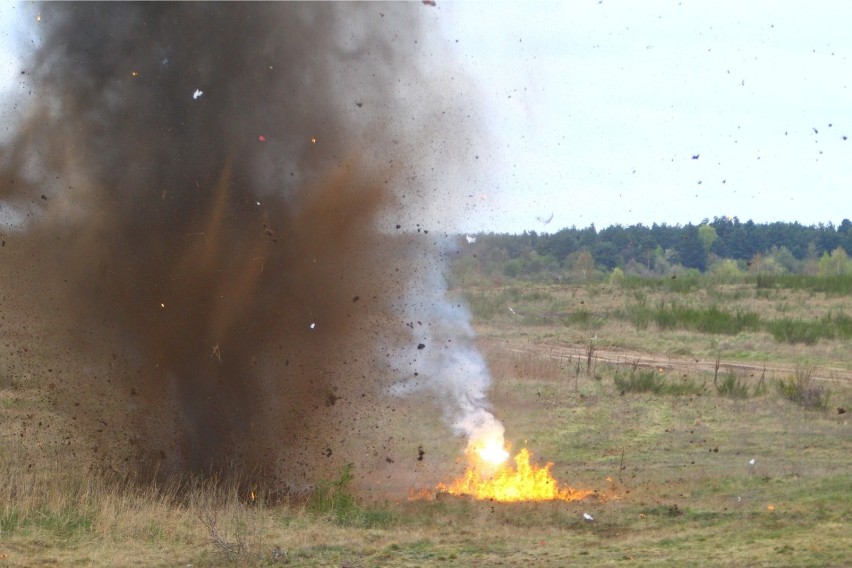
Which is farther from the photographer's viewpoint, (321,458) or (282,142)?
(321,458)

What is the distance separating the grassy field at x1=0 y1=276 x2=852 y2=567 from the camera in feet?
37.4

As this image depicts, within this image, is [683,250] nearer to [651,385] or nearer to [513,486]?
[651,385]

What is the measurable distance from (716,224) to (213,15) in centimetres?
7573

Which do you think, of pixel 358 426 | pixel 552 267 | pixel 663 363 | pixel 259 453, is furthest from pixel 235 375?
pixel 552 267

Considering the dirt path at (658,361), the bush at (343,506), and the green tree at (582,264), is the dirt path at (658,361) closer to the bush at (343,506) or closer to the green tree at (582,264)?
the bush at (343,506)

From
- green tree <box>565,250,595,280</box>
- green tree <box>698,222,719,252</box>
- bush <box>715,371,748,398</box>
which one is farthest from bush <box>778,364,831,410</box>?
green tree <box>698,222,719,252</box>

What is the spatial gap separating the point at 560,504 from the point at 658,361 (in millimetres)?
16380

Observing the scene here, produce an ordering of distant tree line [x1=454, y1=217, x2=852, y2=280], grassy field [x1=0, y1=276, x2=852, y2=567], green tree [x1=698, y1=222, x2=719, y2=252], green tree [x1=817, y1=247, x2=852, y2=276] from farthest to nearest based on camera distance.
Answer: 1. green tree [x1=698, y1=222, x2=719, y2=252]
2. green tree [x1=817, y1=247, x2=852, y2=276]
3. distant tree line [x1=454, y1=217, x2=852, y2=280]
4. grassy field [x1=0, y1=276, x2=852, y2=567]

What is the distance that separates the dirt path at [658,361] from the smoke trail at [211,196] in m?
13.4

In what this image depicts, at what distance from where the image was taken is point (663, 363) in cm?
2878

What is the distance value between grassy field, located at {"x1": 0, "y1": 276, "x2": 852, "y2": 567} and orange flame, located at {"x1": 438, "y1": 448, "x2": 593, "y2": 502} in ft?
1.52

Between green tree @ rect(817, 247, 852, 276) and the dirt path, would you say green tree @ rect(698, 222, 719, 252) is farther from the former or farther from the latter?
the dirt path

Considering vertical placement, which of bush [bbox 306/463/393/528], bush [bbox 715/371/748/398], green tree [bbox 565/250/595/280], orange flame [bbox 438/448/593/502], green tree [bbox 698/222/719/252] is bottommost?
bush [bbox 306/463/393/528]

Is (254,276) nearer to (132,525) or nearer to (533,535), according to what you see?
(132,525)
